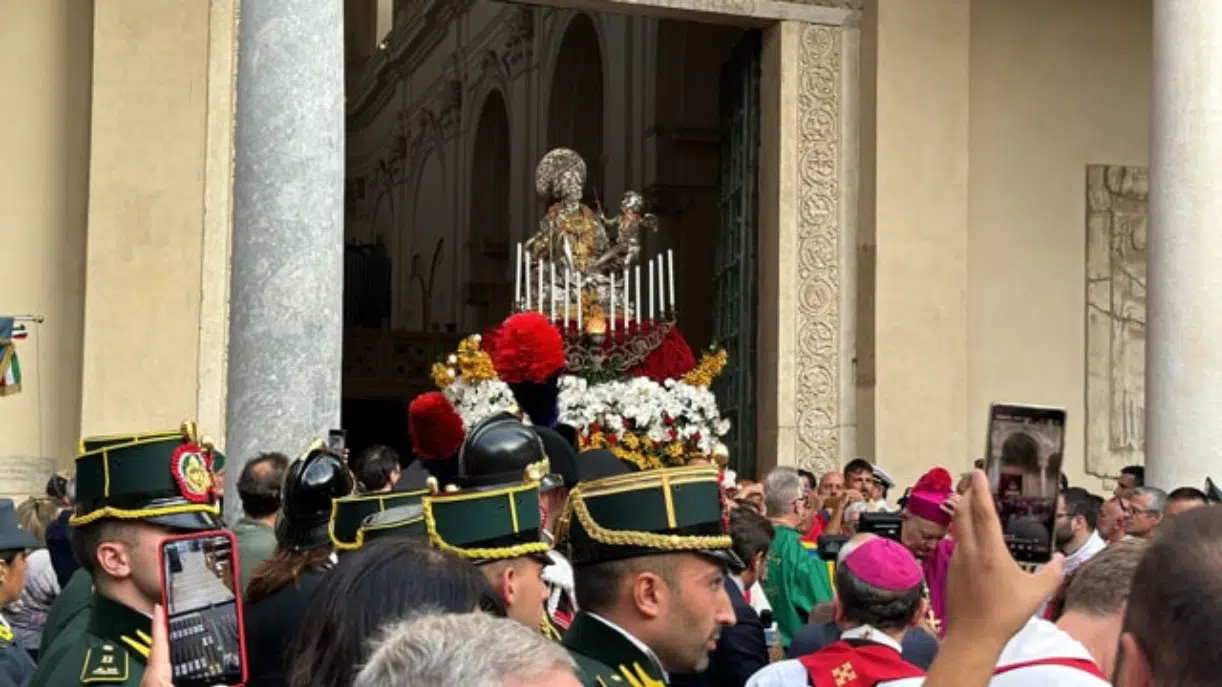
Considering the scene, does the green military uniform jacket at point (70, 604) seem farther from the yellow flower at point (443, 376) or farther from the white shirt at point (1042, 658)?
the yellow flower at point (443, 376)

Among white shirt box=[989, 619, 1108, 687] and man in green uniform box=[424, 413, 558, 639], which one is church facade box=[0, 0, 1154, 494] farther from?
white shirt box=[989, 619, 1108, 687]

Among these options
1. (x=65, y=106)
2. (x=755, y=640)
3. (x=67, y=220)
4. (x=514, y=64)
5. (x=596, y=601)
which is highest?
(x=514, y=64)

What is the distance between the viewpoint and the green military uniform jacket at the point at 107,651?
3551 millimetres

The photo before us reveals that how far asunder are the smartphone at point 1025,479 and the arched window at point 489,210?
2133 cm

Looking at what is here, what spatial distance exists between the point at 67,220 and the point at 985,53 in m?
7.27

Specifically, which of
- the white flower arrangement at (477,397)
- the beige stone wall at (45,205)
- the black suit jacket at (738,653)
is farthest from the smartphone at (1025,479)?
the beige stone wall at (45,205)

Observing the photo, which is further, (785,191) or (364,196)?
(364,196)

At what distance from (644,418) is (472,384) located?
1.97 meters

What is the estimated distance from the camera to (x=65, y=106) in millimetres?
12758

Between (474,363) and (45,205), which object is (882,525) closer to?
(474,363)

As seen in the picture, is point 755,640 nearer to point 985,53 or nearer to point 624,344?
point 624,344

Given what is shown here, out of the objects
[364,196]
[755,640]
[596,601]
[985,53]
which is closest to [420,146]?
[364,196]

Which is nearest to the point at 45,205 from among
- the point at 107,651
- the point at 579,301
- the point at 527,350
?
the point at 579,301

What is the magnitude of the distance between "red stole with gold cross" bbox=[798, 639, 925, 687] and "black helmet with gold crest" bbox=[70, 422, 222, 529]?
5.33ft
